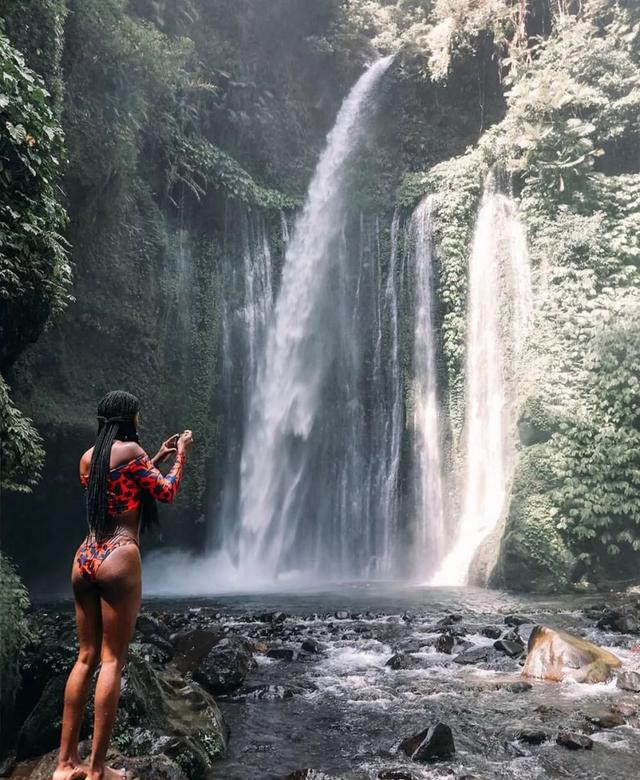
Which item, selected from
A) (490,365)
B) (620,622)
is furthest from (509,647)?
(490,365)

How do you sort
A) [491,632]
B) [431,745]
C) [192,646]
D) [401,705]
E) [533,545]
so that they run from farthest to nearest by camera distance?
[533,545]
[491,632]
[192,646]
[401,705]
[431,745]

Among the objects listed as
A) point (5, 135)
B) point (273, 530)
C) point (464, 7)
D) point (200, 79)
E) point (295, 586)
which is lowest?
point (295, 586)

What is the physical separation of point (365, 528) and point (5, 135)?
1332cm

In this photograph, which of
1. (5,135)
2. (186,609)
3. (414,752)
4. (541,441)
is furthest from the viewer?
(541,441)

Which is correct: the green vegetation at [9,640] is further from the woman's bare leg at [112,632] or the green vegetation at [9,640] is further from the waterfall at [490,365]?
the waterfall at [490,365]

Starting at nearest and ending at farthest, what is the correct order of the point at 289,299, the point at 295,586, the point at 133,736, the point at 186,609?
the point at 133,736, the point at 186,609, the point at 295,586, the point at 289,299

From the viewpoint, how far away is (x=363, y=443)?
17.6 m

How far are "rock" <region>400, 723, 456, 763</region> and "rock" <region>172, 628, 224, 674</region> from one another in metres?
2.73

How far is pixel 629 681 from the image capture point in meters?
5.98

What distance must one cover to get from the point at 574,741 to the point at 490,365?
1246 cm

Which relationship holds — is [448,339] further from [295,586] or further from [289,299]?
[295,586]

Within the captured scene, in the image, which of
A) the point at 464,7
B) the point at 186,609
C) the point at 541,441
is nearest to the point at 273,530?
the point at 186,609

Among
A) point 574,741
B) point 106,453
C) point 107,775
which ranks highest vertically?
point 106,453

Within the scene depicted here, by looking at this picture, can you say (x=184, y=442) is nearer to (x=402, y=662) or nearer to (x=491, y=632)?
(x=402, y=662)
